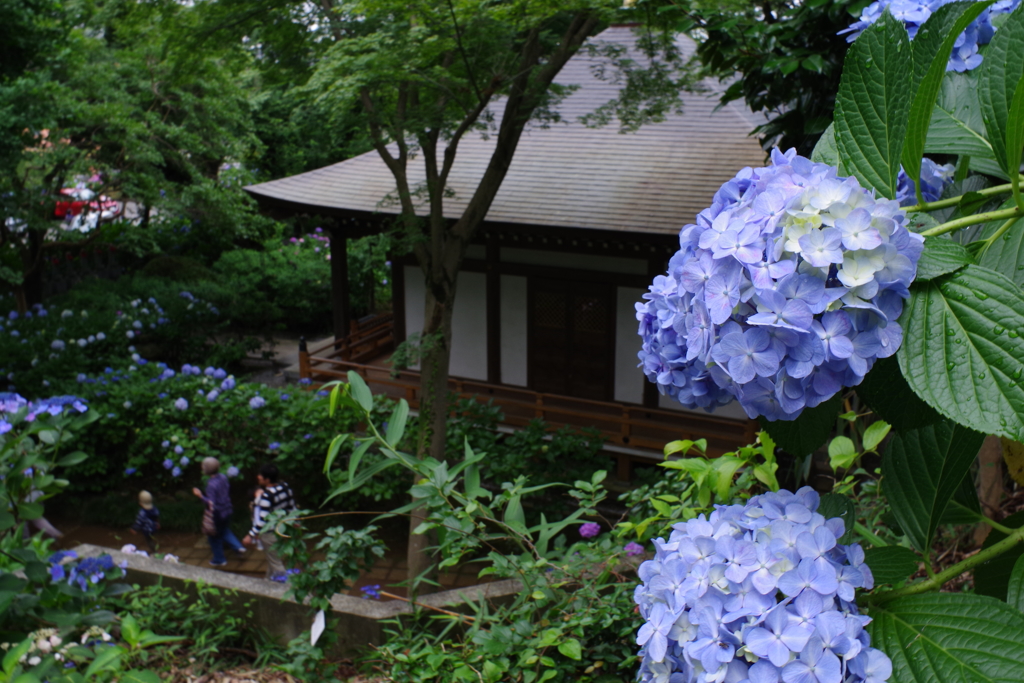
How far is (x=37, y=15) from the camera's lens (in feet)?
23.8

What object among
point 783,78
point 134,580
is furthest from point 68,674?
point 783,78

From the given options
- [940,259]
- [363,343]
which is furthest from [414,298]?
[940,259]

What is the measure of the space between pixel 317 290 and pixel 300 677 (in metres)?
10.9

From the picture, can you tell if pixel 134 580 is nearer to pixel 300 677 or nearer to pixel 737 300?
pixel 300 677

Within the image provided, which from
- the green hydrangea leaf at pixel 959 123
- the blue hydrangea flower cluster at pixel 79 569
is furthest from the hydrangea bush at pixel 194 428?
the green hydrangea leaf at pixel 959 123

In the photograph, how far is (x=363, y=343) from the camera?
9508 millimetres

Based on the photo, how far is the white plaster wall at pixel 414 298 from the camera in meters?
8.62

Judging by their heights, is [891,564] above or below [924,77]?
below

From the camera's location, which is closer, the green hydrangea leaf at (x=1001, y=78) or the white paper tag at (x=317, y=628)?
the green hydrangea leaf at (x=1001, y=78)

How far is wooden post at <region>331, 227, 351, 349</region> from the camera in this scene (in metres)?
8.76

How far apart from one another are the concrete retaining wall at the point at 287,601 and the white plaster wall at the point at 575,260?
4.84 m

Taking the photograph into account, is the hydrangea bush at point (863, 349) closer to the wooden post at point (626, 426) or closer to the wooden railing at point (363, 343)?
the wooden post at point (626, 426)

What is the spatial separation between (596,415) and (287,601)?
13.2 ft

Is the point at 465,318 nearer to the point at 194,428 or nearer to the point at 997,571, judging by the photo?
the point at 194,428
